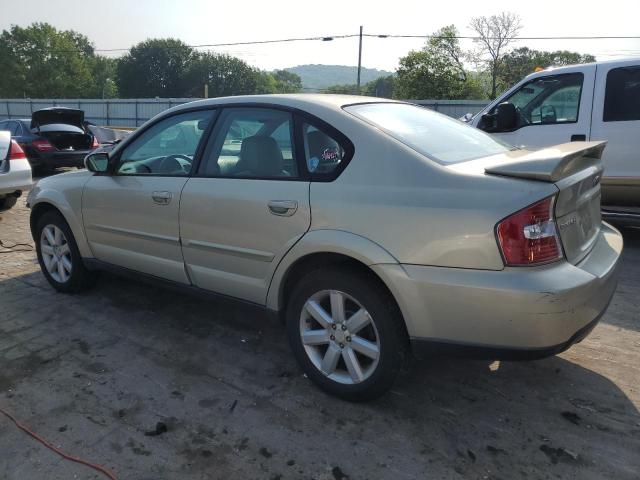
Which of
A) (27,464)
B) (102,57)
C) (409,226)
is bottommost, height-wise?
(27,464)

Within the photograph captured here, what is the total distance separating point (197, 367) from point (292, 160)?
1422mm

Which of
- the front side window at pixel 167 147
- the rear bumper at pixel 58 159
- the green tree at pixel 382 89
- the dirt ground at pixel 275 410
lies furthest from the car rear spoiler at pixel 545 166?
the green tree at pixel 382 89

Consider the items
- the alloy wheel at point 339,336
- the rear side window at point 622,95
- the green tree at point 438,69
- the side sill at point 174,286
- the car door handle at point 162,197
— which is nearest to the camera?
the alloy wheel at point 339,336

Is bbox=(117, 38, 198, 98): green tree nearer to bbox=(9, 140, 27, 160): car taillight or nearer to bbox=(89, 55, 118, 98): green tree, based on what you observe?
bbox=(89, 55, 118, 98): green tree

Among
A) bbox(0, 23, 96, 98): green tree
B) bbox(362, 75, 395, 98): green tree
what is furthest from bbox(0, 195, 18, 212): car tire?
bbox(0, 23, 96, 98): green tree

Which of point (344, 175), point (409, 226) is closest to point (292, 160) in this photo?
point (344, 175)

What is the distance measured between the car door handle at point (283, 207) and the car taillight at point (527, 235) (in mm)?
1079

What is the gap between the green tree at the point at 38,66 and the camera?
85.7 metres

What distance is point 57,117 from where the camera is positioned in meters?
12.4

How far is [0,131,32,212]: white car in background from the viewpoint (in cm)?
730

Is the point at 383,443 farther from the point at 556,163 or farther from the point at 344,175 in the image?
the point at 556,163

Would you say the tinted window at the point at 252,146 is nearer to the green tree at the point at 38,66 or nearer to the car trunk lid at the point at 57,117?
the car trunk lid at the point at 57,117

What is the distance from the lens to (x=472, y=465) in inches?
91.9

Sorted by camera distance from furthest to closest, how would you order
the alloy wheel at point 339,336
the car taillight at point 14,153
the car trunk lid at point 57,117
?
the car trunk lid at point 57,117 → the car taillight at point 14,153 → the alloy wheel at point 339,336
